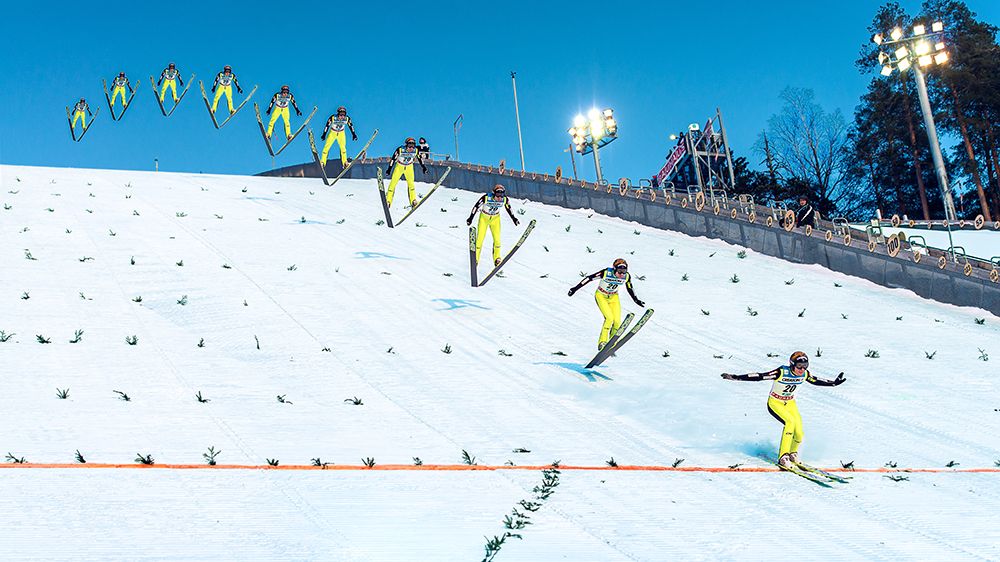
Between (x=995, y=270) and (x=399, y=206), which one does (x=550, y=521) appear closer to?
(x=995, y=270)

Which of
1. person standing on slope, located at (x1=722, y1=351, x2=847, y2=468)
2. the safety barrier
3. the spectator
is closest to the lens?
person standing on slope, located at (x1=722, y1=351, x2=847, y2=468)

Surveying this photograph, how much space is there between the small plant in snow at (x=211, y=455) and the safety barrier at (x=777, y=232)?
17172 mm

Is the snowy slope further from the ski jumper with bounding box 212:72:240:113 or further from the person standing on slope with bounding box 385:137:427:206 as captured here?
the ski jumper with bounding box 212:72:240:113

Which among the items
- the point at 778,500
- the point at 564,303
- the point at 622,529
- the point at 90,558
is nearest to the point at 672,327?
the point at 564,303

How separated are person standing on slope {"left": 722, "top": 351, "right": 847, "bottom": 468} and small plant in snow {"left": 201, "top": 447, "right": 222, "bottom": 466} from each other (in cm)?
492

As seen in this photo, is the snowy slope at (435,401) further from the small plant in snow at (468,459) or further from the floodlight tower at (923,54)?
the floodlight tower at (923,54)

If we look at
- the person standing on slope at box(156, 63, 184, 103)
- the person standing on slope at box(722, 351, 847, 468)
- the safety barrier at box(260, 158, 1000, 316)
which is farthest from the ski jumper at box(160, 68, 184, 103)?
the person standing on slope at box(722, 351, 847, 468)

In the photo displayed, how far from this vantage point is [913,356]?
13.7 m

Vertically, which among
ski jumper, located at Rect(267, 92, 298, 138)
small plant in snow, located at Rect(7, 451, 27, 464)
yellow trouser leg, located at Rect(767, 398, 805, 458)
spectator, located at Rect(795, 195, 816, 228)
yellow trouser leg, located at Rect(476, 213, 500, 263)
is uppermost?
ski jumper, located at Rect(267, 92, 298, 138)

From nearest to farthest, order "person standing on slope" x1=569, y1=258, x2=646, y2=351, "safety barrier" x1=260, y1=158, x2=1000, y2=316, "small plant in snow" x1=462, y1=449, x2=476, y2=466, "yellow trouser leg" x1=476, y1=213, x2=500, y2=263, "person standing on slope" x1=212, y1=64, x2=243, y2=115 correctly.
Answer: "small plant in snow" x1=462, y1=449, x2=476, y2=466
"person standing on slope" x1=569, y1=258, x2=646, y2=351
"yellow trouser leg" x1=476, y1=213, x2=500, y2=263
"safety barrier" x1=260, y1=158, x2=1000, y2=316
"person standing on slope" x1=212, y1=64, x2=243, y2=115

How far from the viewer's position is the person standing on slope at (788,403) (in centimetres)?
830

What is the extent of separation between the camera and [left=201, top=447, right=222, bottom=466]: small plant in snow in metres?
6.83

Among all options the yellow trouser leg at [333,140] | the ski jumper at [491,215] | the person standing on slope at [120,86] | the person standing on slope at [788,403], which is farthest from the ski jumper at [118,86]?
the person standing on slope at [788,403]

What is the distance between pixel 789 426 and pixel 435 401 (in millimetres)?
3930
